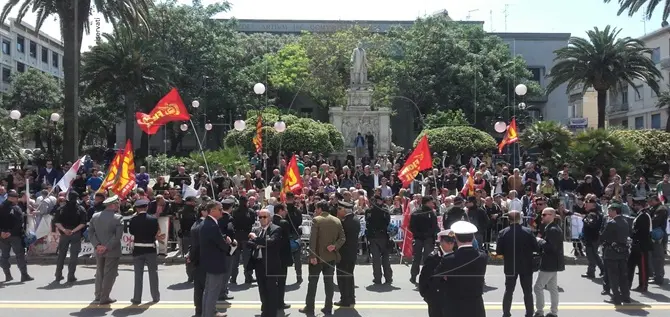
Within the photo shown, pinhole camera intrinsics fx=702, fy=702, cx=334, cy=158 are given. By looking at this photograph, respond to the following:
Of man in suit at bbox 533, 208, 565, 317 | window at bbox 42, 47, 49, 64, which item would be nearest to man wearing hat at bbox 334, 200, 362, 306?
man in suit at bbox 533, 208, 565, 317

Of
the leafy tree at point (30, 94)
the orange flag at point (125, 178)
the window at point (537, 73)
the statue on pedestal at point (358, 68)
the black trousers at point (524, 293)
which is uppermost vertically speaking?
the window at point (537, 73)

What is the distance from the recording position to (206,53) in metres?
46.2

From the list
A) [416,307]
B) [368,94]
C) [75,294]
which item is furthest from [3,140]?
[416,307]

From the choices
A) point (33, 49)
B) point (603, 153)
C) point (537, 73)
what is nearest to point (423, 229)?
point (603, 153)

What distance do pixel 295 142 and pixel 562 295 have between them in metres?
19.1

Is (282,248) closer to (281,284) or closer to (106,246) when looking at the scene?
(281,284)

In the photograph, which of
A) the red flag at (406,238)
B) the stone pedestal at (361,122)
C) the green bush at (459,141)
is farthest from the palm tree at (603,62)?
the red flag at (406,238)

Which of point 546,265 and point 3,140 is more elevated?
point 3,140

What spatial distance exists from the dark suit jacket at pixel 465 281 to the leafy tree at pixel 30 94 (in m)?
52.4

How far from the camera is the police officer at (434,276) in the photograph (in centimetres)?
662

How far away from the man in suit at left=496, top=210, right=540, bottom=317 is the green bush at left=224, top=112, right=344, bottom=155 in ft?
62.4

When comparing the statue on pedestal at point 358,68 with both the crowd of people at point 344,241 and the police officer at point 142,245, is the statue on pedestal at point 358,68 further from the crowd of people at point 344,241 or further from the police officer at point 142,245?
the police officer at point 142,245

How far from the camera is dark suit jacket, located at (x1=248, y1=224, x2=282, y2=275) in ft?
30.6

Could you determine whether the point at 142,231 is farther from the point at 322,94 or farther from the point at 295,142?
the point at 322,94
